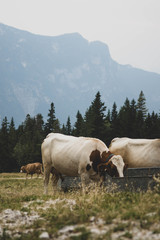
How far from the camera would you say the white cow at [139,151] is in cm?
1630

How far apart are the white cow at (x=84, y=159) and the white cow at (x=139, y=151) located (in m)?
2.95

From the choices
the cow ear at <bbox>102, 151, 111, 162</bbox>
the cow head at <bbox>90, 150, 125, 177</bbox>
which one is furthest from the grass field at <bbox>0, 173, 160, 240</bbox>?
the cow ear at <bbox>102, 151, 111, 162</bbox>

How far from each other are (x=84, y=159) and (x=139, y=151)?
4.10m

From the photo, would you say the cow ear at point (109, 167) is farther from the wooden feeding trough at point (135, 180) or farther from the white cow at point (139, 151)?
the white cow at point (139, 151)

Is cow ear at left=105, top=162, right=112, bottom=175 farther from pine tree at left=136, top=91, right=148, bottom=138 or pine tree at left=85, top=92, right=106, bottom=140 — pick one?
pine tree at left=136, top=91, right=148, bottom=138

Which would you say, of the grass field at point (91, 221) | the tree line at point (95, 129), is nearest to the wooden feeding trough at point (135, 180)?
the grass field at point (91, 221)

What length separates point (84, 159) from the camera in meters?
13.9

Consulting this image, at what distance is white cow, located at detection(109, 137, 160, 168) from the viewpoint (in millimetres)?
16297

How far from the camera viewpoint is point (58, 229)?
23.4 feet

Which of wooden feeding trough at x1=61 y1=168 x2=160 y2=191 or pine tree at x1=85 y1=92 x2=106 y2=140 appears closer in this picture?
wooden feeding trough at x1=61 y1=168 x2=160 y2=191

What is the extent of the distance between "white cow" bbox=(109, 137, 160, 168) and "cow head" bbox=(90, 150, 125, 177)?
10.7 feet

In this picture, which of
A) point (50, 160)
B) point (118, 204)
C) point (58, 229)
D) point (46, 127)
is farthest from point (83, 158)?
point (46, 127)

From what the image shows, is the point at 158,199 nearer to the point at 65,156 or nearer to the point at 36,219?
the point at 36,219

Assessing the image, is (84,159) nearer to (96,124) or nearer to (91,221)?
(91,221)
